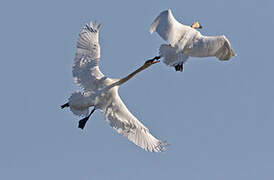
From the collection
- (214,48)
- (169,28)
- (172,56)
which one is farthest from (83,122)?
(214,48)

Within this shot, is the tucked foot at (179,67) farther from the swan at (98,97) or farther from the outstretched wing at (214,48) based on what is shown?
the swan at (98,97)

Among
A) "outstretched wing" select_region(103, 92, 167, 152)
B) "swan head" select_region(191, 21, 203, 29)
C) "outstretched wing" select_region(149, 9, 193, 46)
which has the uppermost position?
"swan head" select_region(191, 21, 203, 29)

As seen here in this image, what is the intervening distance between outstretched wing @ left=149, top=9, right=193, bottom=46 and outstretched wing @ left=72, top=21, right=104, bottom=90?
309 centimetres

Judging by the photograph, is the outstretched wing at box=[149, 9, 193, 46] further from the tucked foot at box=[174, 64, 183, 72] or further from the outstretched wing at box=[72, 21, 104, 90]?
the outstretched wing at box=[72, 21, 104, 90]

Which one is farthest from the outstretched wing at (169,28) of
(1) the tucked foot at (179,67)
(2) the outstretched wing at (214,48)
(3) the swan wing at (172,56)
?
(2) the outstretched wing at (214,48)

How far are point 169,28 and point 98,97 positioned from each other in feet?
12.0

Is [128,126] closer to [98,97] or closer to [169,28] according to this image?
[98,97]

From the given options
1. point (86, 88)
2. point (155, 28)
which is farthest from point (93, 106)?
point (155, 28)

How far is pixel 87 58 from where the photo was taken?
148ft

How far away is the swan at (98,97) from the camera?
143ft

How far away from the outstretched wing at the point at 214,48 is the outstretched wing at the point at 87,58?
4.28 metres

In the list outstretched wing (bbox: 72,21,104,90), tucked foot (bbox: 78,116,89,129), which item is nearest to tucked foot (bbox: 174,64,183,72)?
outstretched wing (bbox: 72,21,104,90)

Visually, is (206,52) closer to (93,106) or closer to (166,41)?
(166,41)

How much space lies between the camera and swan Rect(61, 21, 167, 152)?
43.7 meters
